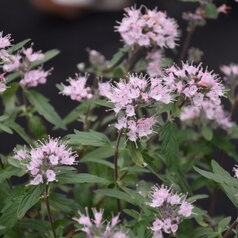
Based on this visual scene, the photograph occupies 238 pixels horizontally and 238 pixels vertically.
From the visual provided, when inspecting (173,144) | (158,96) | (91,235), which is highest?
(158,96)

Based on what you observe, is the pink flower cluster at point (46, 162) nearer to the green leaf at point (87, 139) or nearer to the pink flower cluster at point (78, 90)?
the green leaf at point (87, 139)

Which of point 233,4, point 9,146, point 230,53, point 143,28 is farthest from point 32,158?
point 233,4

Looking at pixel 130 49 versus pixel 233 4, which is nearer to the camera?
pixel 130 49

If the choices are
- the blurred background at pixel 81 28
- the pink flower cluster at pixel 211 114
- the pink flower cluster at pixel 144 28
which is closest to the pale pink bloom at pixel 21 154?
the pink flower cluster at pixel 144 28

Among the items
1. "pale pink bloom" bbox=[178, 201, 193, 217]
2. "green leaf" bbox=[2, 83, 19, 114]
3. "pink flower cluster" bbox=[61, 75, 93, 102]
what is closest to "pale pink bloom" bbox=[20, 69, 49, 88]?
"green leaf" bbox=[2, 83, 19, 114]

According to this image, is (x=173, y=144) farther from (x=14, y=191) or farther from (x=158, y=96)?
(x=14, y=191)
